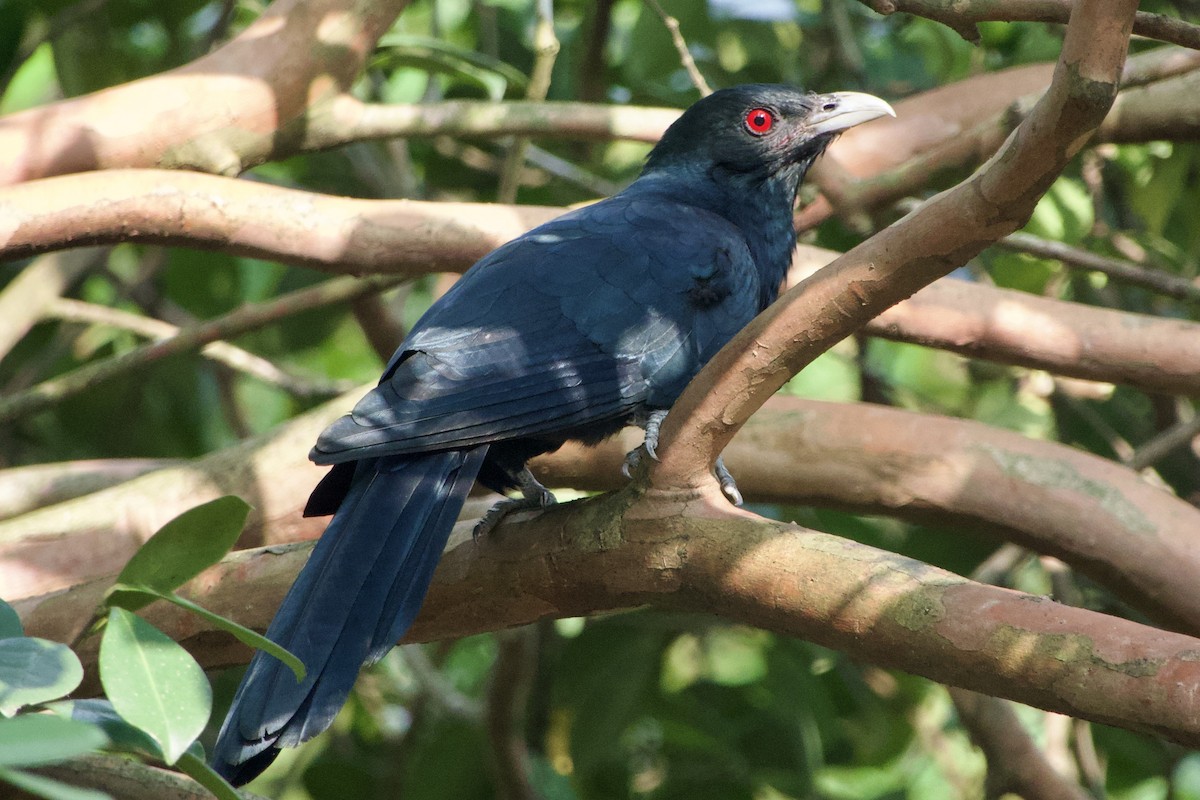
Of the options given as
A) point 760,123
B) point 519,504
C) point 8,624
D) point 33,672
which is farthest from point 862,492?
point 33,672

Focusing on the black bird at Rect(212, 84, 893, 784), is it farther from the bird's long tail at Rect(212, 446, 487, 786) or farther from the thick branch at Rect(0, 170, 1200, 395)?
the thick branch at Rect(0, 170, 1200, 395)

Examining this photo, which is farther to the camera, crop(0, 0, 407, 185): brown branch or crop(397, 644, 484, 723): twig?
crop(397, 644, 484, 723): twig

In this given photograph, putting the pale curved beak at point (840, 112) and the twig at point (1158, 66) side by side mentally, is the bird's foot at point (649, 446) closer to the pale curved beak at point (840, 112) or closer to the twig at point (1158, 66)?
the pale curved beak at point (840, 112)

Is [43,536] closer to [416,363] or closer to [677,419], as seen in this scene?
[416,363]

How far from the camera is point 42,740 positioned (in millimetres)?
1029

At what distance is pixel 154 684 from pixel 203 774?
0.20 m

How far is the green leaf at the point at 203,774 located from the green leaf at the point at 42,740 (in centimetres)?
Answer: 59

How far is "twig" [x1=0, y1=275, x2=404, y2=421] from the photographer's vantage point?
4.20 meters

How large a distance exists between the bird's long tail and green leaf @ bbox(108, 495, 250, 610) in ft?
1.06

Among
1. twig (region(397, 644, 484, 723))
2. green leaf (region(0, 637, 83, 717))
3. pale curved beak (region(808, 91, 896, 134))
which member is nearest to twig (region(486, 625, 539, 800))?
twig (region(397, 644, 484, 723))

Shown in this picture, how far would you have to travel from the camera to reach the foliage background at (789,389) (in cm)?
443

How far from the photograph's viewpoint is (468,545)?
2.88 meters

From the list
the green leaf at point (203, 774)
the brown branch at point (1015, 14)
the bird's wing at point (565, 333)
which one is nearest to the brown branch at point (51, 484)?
the bird's wing at point (565, 333)

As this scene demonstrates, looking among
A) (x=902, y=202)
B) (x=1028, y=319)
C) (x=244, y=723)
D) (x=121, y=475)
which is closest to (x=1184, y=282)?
(x=1028, y=319)
